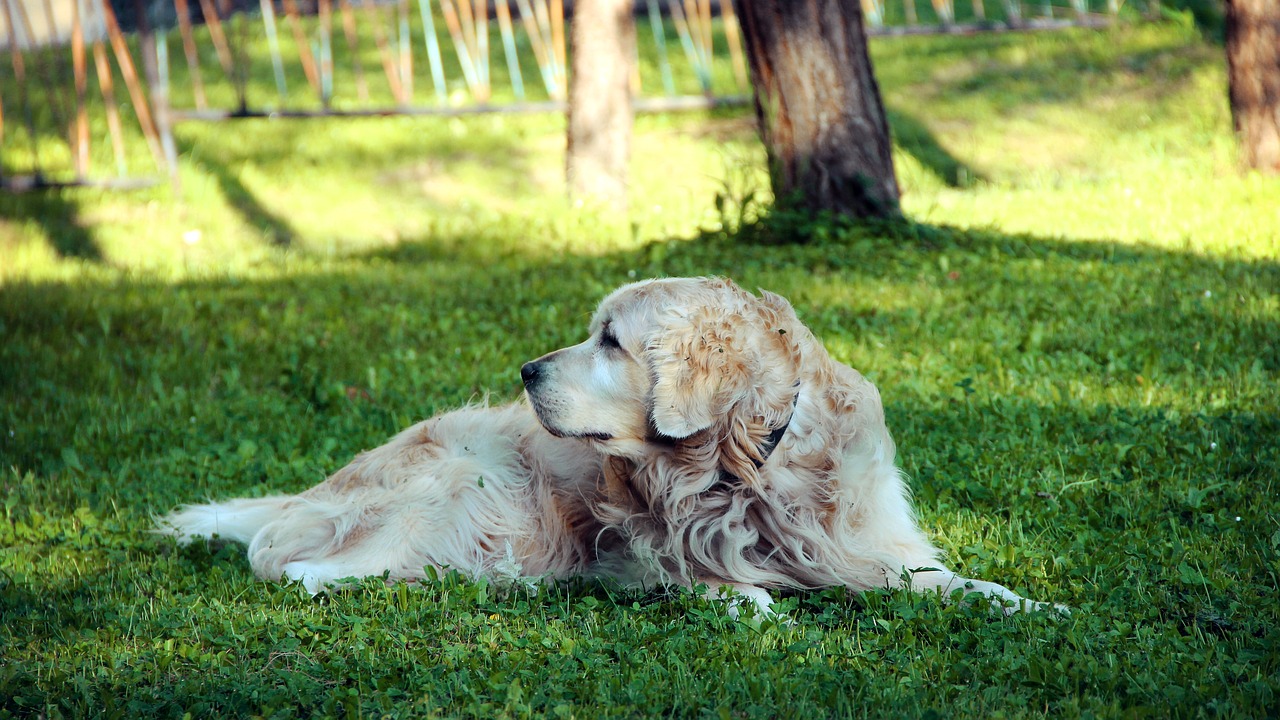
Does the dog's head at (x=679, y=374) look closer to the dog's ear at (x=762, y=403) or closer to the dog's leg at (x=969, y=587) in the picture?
the dog's ear at (x=762, y=403)

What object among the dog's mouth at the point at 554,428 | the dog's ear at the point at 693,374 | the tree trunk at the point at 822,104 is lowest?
the dog's mouth at the point at 554,428

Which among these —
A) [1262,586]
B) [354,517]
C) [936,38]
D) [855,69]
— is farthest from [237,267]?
[936,38]

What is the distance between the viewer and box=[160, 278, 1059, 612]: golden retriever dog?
10.8ft

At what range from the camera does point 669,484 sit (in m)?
3.41

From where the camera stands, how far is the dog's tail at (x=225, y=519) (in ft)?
13.7

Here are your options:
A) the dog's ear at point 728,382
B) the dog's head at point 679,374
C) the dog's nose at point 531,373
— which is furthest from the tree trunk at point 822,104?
the dog's nose at point 531,373

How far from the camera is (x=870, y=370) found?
5754mm

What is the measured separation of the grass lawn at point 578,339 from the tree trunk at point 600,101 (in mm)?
601

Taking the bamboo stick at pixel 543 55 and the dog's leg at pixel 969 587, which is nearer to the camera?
the dog's leg at pixel 969 587

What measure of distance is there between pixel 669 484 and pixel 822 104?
5.11 metres

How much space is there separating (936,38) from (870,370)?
10490mm

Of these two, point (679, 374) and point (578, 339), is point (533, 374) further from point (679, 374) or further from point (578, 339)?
point (578, 339)

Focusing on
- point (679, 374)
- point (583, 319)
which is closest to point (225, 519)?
point (679, 374)

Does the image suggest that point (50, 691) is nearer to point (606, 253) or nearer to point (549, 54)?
point (606, 253)
